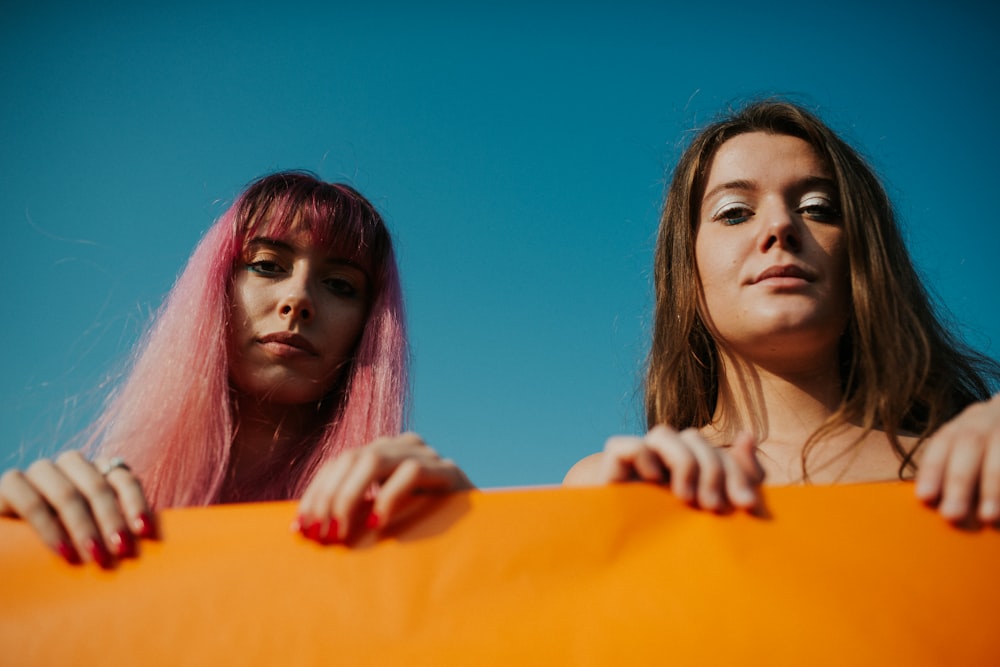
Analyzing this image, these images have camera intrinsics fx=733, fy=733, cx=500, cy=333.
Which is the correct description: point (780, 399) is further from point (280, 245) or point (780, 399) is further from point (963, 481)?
point (280, 245)

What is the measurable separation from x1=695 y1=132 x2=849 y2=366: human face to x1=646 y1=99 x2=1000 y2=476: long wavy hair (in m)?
0.07

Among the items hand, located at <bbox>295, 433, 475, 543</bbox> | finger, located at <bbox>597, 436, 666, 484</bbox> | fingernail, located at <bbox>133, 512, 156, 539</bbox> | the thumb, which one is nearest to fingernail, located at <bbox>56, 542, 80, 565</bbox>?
fingernail, located at <bbox>133, 512, 156, 539</bbox>

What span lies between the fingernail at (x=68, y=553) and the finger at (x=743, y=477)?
3.78 ft

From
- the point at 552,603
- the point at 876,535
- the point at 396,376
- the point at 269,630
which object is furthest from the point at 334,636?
the point at 396,376

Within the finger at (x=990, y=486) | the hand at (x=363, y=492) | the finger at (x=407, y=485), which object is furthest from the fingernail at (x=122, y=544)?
the finger at (x=990, y=486)

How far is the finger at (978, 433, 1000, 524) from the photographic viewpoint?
1.17 metres

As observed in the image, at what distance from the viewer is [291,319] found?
7.65 feet

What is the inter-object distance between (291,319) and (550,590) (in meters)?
1.41

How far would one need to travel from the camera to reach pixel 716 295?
218 cm

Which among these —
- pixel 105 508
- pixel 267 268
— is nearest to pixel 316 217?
pixel 267 268

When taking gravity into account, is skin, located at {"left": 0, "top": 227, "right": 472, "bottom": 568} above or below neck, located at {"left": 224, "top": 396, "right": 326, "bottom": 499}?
above

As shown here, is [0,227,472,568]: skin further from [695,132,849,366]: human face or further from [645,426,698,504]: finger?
[695,132,849,366]: human face

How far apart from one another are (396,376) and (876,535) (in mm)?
1723

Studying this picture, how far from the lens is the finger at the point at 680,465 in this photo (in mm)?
1227
